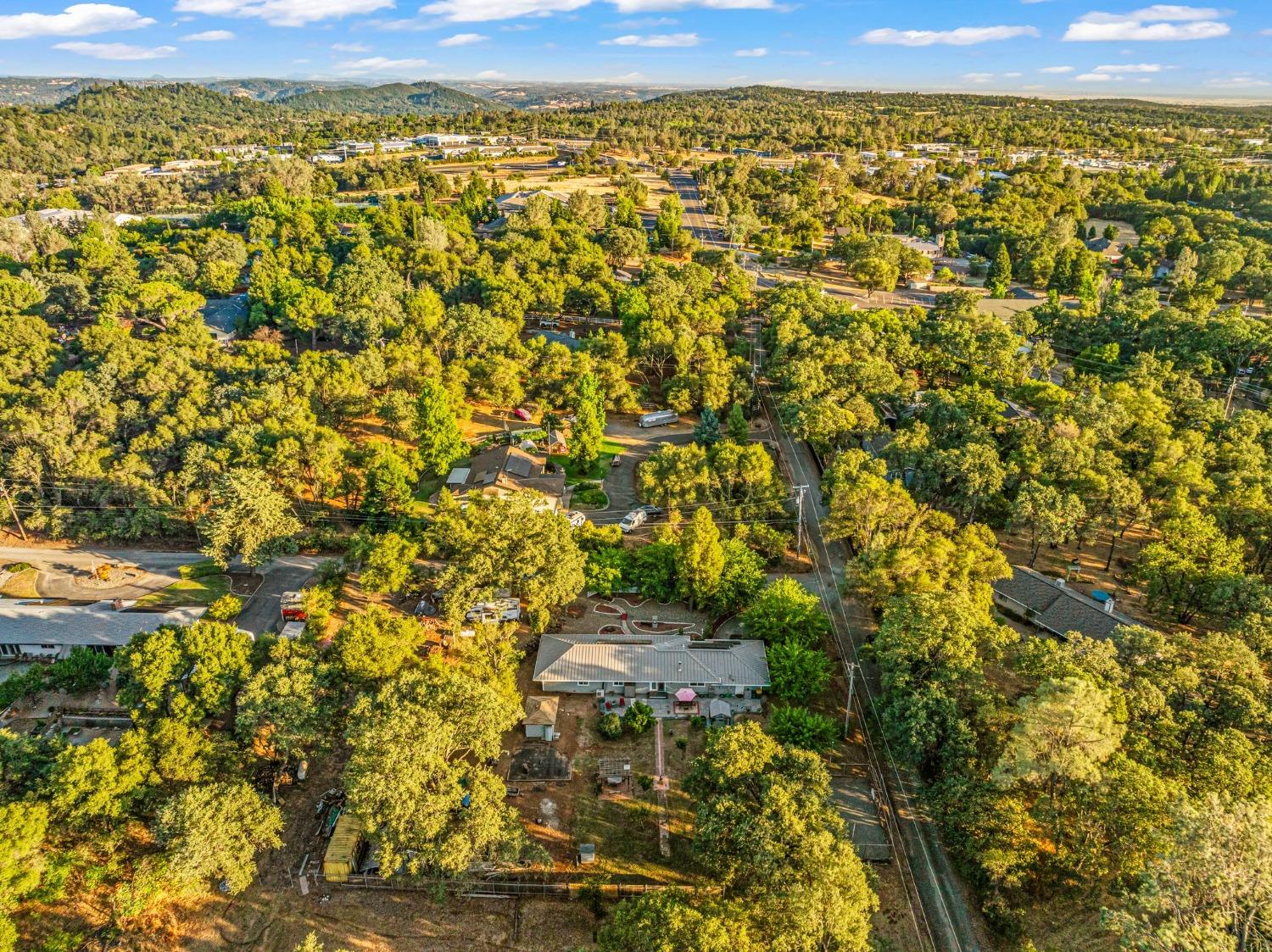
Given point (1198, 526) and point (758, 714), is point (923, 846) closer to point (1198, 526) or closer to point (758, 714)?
point (758, 714)

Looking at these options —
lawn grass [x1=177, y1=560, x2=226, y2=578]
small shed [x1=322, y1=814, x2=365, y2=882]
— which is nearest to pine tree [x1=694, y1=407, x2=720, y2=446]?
lawn grass [x1=177, y1=560, x2=226, y2=578]

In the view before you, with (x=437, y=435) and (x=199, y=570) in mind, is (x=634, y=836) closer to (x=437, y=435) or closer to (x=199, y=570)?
(x=199, y=570)

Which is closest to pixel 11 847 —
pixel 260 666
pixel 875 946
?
pixel 260 666

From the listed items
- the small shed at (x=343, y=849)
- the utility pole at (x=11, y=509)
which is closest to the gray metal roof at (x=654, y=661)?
the small shed at (x=343, y=849)

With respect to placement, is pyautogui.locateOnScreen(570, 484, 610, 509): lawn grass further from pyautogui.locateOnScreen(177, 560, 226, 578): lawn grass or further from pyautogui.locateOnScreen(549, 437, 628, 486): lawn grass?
pyautogui.locateOnScreen(177, 560, 226, 578): lawn grass

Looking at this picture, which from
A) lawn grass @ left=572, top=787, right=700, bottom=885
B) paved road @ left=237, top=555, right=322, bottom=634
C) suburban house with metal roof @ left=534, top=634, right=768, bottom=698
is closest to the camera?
lawn grass @ left=572, top=787, right=700, bottom=885

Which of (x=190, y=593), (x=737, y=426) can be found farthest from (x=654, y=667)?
(x=190, y=593)

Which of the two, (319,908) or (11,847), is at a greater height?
(11,847)
